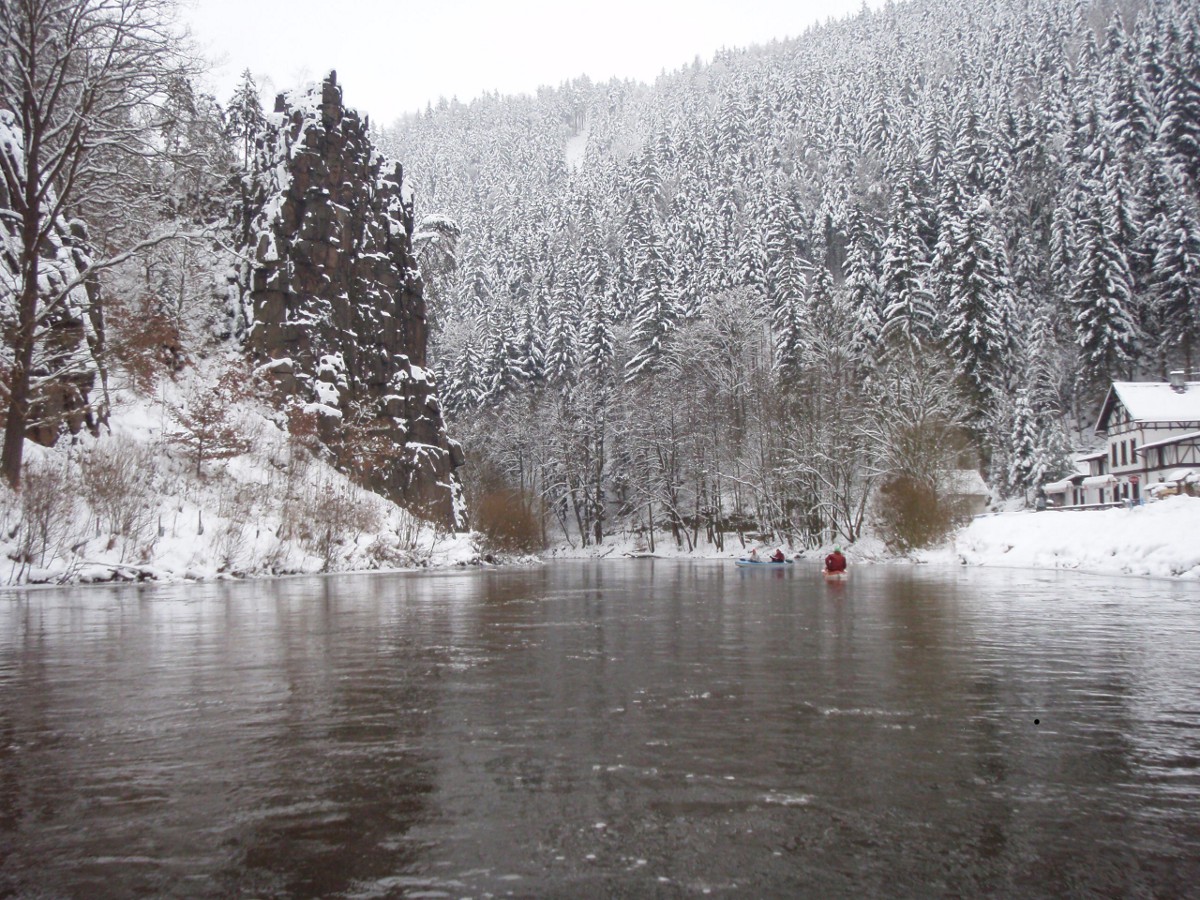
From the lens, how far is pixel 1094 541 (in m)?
30.5

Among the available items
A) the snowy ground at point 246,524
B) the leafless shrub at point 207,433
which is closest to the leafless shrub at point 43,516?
the snowy ground at point 246,524

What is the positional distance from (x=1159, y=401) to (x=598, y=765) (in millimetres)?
63483

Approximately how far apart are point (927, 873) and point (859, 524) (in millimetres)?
50979

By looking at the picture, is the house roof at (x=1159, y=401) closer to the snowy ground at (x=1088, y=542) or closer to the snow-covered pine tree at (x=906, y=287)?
the snow-covered pine tree at (x=906, y=287)

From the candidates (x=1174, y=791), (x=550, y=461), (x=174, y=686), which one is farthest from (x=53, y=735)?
(x=550, y=461)

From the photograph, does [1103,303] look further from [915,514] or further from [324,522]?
[324,522]

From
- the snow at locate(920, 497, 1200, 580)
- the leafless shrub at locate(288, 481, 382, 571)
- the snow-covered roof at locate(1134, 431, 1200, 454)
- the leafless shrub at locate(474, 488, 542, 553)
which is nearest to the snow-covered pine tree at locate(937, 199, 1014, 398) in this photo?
the snow-covered roof at locate(1134, 431, 1200, 454)

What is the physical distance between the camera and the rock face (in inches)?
1794

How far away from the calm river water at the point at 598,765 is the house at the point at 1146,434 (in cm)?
5096

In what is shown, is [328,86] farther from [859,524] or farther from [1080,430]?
[1080,430]

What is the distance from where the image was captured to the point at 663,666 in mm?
9562

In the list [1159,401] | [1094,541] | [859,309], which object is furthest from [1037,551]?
[859,309]

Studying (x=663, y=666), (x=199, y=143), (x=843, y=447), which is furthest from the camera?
(x=843, y=447)

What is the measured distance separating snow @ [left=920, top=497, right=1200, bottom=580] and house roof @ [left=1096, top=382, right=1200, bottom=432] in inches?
882
